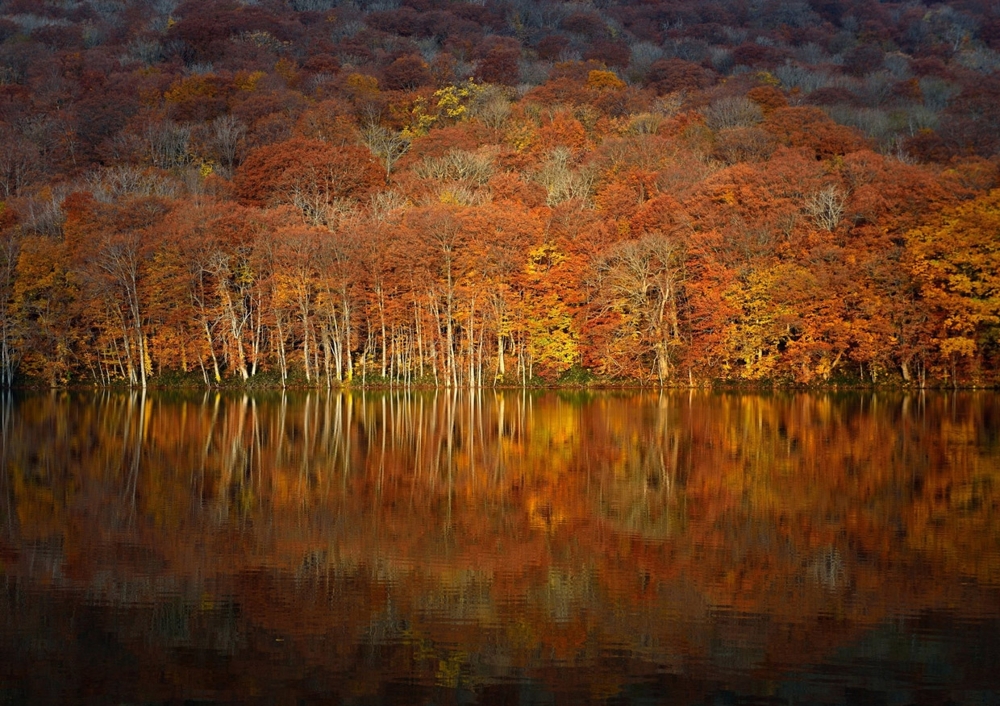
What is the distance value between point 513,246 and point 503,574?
154ft

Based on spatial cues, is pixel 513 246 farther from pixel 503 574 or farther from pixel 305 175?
pixel 503 574

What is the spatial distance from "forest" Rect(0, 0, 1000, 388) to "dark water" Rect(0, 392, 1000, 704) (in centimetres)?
3057

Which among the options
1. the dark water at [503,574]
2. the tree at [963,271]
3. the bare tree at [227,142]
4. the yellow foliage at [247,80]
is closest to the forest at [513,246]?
the tree at [963,271]

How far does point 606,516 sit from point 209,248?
1873 inches

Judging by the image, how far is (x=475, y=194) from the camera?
217ft

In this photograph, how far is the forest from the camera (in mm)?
54875

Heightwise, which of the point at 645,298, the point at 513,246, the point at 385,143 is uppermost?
the point at 385,143

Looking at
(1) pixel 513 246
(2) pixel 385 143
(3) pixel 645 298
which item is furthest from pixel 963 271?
(2) pixel 385 143

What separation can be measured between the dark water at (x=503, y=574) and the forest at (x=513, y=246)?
30565 millimetres

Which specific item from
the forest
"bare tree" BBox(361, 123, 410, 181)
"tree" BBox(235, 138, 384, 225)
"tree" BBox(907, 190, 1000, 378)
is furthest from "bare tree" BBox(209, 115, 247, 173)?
"tree" BBox(907, 190, 1000, 378)

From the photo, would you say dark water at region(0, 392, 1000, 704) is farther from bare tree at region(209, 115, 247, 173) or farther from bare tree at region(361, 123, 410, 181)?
bare tree at region(209, 115, 247, 173)

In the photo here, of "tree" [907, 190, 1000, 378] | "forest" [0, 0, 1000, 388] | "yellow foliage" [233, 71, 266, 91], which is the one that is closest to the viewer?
"tree" [907, 190, 1000, 378]

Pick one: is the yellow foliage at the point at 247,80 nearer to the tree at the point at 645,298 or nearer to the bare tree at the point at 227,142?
the bare tree at the point at 227,142

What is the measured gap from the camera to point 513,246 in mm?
58844
